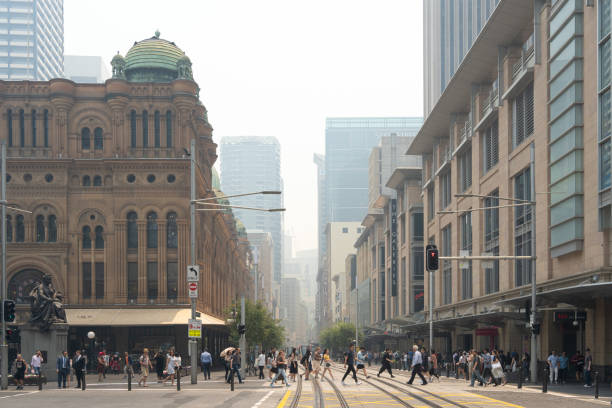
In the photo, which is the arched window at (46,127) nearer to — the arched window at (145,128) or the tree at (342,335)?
the arched window at (145,128)

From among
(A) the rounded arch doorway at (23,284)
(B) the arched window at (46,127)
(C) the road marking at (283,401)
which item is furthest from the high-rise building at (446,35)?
(C) the road marking at (283,401)

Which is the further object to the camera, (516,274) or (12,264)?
(12,264)

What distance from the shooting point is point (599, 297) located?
107 ft

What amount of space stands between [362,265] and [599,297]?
11180cm

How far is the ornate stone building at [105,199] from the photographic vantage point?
62.4 metres

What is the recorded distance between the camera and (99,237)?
63531 millimetres

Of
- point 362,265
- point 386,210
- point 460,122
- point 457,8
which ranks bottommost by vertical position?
point 362,265

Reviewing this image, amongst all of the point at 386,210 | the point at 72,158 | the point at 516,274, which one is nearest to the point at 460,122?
the point at 516,274

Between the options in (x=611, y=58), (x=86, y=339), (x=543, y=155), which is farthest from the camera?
(x=86, y=339)

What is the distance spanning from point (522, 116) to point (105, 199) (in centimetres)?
3353

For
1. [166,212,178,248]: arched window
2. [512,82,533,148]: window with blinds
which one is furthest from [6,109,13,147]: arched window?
[512,82,533,148]: window with blinds

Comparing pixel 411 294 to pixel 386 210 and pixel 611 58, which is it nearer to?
pixel 386 210

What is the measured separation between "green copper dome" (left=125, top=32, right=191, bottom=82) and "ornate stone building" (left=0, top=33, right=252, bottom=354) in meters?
4.13

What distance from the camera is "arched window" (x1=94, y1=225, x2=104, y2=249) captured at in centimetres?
6338
